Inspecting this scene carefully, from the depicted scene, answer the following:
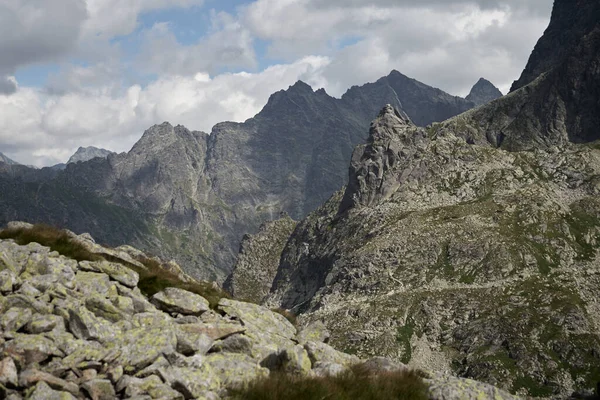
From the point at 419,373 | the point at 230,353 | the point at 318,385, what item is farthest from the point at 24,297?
the point at 419,373

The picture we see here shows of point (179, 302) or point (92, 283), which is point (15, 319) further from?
point (179, 302)

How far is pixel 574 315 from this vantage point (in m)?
148

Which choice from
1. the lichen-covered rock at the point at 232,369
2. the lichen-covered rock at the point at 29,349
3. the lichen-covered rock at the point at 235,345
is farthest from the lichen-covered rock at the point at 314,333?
the lichen-covered rock at the point at 29,349

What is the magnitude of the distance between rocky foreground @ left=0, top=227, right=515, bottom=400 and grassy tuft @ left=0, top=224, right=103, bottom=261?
1461mm

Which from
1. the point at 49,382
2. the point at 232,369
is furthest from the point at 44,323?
the point at 232,369

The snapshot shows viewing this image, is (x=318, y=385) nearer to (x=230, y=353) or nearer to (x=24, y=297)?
(x=230, y=353)

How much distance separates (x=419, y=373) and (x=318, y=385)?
19.2 feet

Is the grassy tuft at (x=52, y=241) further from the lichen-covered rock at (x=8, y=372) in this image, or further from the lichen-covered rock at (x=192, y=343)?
the lichen-covered rock at (x=8, y=372)

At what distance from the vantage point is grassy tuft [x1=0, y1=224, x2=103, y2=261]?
24.3m

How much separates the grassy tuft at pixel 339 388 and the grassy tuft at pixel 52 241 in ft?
47.0

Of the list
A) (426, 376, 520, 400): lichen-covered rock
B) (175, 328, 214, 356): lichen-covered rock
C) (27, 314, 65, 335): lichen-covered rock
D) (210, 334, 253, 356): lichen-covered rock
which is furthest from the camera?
(210, 334, 253, 356): lichen-covered rock

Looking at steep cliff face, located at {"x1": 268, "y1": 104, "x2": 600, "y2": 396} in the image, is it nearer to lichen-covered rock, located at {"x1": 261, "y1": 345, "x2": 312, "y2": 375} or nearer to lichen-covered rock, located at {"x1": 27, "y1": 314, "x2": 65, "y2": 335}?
lichen-covered rock, located at {"x1": 261, "y1": 345, "x2": 312, "y2": 375}

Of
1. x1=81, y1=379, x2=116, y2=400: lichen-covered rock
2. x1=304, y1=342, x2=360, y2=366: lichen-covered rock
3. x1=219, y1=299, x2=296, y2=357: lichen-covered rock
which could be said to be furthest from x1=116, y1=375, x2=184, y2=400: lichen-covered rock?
x1=304, y1=342, x2=360, y2=366: lichen-covered rock

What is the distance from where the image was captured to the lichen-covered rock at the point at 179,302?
71.7 ft
